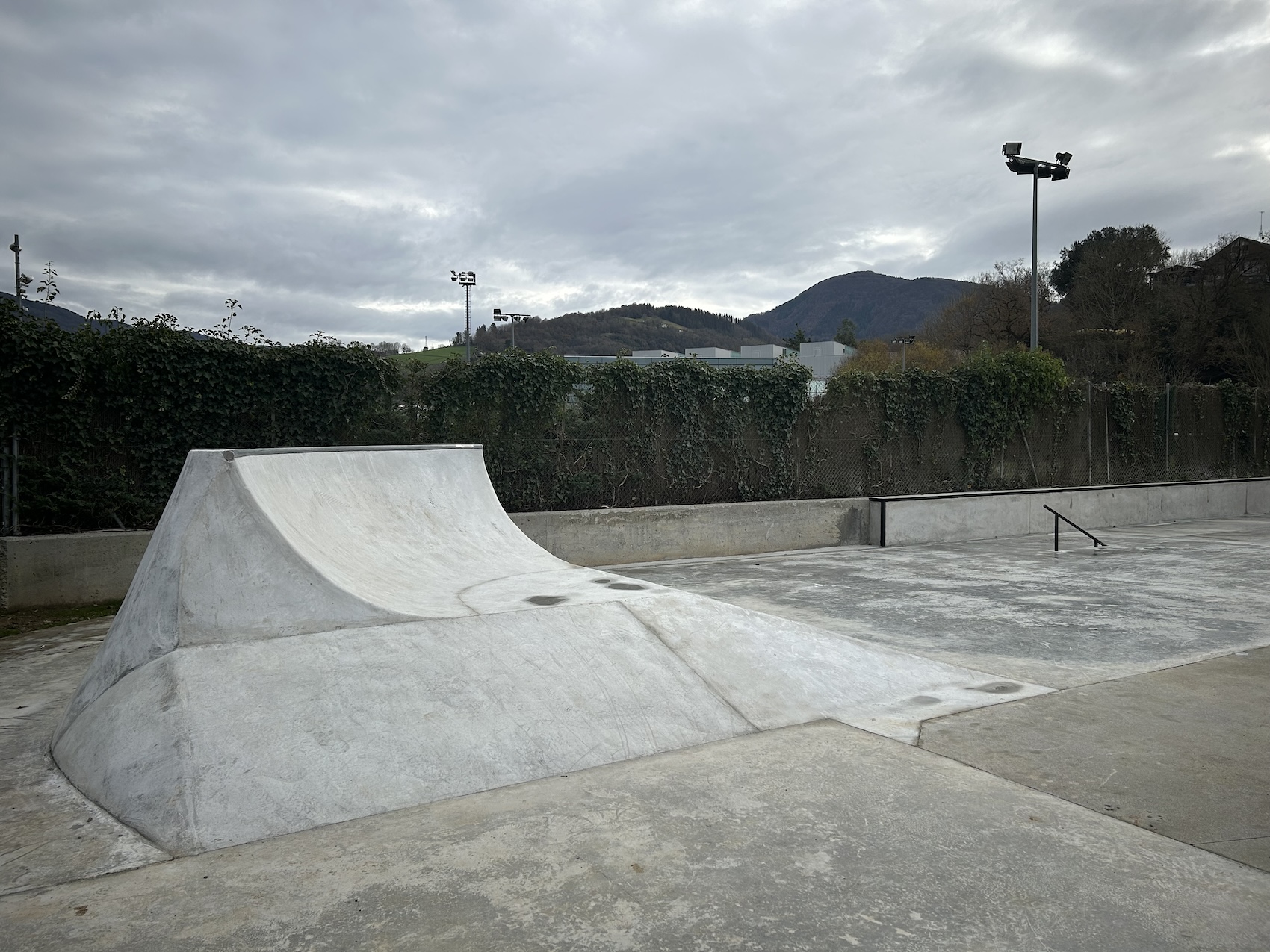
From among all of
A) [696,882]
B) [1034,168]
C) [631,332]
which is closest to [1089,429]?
[1034,168]

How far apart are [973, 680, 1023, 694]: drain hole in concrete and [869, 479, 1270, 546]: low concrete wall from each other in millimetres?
7250

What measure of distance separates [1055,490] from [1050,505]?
36 cm

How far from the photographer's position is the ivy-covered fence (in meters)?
8.07

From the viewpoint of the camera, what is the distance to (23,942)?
2.39 m

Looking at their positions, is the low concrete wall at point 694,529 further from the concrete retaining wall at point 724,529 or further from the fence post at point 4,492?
the fence post at point 4,492

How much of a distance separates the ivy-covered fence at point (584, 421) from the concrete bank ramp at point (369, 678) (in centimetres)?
340

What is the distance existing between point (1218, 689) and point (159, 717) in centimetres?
564

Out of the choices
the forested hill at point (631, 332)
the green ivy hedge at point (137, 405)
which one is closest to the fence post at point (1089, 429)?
the green ivy hedge at point (137, 405)

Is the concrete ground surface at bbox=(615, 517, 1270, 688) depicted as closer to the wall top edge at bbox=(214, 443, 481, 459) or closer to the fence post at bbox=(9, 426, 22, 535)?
the wall top edge at bbox=(214, 443, 481, 459)

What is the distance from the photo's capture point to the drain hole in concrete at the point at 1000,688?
192 inches

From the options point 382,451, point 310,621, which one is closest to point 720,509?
point 382,451

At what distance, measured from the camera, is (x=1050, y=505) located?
14.3 m

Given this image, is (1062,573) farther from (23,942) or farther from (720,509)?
(23,942)

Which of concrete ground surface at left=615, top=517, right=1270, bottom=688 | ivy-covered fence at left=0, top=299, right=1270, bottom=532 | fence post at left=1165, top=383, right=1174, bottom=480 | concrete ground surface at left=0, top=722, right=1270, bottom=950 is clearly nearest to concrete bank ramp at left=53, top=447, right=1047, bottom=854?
concrete ground surface at left=0, top=722, right=1270, bottom=950
